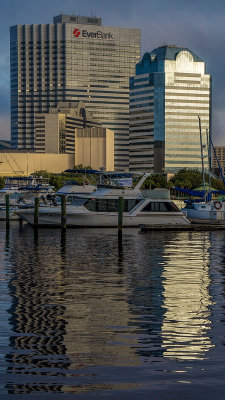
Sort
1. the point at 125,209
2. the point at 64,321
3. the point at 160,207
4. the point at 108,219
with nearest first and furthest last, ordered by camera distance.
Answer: the point at 64,321 < the point at 160,207 < the point at 108,219 < the point at 125,209

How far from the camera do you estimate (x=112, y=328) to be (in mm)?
19812

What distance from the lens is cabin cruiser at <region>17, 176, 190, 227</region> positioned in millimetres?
70750

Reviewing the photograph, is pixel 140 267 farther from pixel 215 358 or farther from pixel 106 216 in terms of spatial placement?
pixel 106 216

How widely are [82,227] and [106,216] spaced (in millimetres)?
2925

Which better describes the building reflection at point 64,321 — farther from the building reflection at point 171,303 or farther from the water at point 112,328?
the building reflection at point 171,303

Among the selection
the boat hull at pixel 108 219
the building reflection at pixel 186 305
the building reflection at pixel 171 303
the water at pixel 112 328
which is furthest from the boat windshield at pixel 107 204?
the water at pixel 112 328

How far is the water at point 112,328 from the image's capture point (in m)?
14.3

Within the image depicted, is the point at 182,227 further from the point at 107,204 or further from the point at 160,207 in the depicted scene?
the point at 107,204

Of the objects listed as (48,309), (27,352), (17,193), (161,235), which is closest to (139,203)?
(161,235)

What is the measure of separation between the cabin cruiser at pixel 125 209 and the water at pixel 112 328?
96.6 ft

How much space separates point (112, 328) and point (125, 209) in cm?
5216

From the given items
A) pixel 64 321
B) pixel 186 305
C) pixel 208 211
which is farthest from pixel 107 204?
pixel 64 321

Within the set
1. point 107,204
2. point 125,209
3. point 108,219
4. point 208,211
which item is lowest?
point 108,219

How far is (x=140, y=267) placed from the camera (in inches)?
1444
